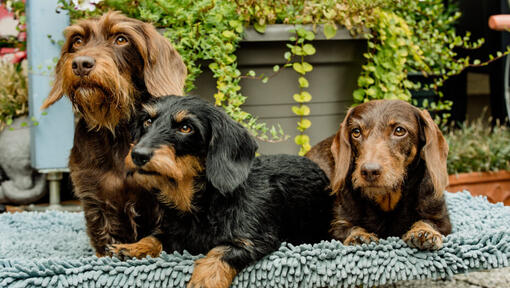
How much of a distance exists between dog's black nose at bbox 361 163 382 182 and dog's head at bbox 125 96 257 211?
50 cm

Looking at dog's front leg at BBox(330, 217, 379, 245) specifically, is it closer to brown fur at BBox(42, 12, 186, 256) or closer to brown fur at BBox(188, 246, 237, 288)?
brown fur at BBox(188, 246, 237, 288)

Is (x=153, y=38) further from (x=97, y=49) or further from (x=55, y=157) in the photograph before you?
(x=55, y=157)

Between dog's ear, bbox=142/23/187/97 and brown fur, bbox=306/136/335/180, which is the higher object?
dog's ear, bbox=142/23/187/97

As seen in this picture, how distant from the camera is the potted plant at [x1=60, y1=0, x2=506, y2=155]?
3.19 m

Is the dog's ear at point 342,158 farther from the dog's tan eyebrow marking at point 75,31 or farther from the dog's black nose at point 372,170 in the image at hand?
the dog's tan eyebrow marking at point 75,31

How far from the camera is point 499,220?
2.92 meters

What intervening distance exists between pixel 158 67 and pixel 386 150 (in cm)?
115

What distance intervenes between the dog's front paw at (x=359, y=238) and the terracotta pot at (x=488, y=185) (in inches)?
83.1

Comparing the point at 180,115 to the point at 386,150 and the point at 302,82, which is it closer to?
the point at 386,150

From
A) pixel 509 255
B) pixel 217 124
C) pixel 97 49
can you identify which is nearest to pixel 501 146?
pixel 509 255

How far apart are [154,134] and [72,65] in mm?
492

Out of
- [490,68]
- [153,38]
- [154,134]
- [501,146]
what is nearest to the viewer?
[154,134]

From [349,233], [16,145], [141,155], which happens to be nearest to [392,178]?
[349,233]

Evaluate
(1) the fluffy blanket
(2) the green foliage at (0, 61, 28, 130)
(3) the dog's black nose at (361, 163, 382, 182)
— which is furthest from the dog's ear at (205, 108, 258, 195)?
(2) the green foliage at (0, 61, 28, 130)
